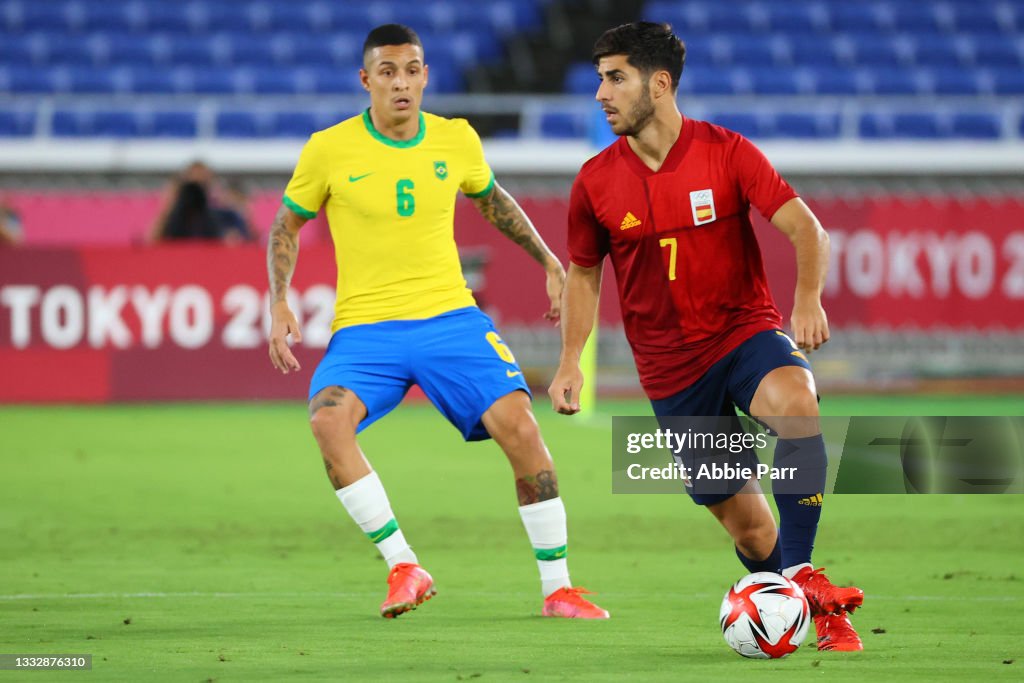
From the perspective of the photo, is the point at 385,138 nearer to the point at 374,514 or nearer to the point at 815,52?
the point at 374,514

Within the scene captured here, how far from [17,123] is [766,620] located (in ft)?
62.3

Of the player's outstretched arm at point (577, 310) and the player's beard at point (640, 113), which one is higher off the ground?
the player's beard at point (640, 113)

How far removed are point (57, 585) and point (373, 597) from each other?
4.54ft

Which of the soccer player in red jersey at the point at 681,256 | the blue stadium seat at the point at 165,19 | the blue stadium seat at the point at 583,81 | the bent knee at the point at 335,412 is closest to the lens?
the soccer player in red jersey at the point at 681,256

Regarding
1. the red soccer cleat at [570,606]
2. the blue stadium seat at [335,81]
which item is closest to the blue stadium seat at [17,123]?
the blue stadium seat at [335,81]

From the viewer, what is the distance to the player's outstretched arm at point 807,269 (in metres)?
5.61

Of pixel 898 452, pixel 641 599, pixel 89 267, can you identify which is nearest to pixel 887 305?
pixel 898 452

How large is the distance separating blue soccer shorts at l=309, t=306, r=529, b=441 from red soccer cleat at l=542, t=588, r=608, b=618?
2.34 ft

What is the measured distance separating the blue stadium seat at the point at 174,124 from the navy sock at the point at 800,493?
18051 millimetres

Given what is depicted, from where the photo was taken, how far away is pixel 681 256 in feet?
19.9

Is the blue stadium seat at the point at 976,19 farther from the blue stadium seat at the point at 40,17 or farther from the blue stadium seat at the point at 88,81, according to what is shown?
the blue stadium seat at the point at 40,17

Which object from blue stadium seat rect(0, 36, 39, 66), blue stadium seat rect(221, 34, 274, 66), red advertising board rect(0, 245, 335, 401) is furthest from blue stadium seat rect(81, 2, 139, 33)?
red advertising board rect(0, 245, 335, 401)

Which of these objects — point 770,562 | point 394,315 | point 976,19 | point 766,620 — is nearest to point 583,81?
point 976,19

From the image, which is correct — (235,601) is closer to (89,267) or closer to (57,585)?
(57,585)
